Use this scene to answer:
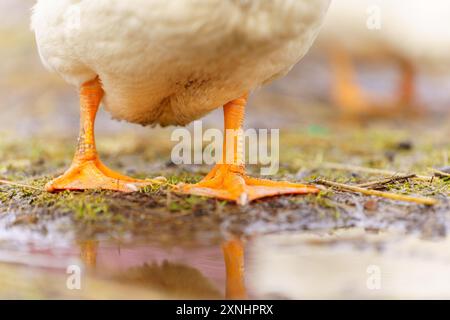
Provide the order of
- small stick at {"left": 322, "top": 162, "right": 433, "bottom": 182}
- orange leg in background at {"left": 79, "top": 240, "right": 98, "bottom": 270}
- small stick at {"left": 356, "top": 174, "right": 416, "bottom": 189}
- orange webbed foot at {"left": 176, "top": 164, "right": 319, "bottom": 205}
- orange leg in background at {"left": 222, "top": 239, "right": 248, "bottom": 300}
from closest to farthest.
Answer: orange leg in background at {"left": 222, "top": 239, "right": 248, "bottom": 300}, orange leg in background at {"left": 79, "top": 240, "right": 98, "bottom": 270}, orange webbed foot at {"left": 176, "top": 164, "right": 319, "bottom": 205}, small stick at {"left": 356, "top": 174, "right": 416, "bottom": 189}, small stick at {"left": 322, "top": 162, "right": 433, "bottom": 182}

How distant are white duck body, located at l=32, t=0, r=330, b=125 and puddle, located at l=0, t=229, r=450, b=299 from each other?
2.87 ft

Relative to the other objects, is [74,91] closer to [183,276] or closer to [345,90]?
[345,90]

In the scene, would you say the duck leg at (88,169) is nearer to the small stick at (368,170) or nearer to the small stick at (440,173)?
the small stick at (368,170)

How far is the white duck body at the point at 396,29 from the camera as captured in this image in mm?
9249

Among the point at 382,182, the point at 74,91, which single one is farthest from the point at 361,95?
the point at 382,182

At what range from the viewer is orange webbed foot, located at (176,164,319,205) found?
11.3 feet

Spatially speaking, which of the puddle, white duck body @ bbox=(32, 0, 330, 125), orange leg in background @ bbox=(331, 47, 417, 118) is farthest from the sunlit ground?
orange leg in background @ bbox=(331, 47, 417, 118)

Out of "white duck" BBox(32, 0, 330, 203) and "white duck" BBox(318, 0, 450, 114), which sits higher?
"white duck" BBox(318, 0, 450, 114)

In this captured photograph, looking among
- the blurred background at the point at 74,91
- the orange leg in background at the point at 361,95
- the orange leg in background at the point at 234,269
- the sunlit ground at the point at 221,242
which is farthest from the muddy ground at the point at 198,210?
the orange leg in background at the point at 361,95

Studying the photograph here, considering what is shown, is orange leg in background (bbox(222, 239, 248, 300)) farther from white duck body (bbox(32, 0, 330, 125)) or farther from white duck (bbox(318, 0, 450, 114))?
white duck (bbox(318, 0, 450, 114))

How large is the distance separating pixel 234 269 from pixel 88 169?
148 centimetres

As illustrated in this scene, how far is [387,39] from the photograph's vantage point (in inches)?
408
